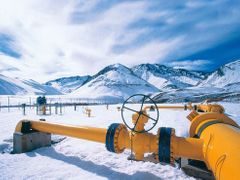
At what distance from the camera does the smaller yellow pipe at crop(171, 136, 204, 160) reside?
3406 mm

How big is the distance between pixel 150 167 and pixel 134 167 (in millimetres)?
325

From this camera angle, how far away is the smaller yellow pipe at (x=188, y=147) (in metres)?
3.41

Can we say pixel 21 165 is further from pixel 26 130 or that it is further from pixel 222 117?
pixel 222 117

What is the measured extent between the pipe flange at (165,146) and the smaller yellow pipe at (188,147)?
6 cm

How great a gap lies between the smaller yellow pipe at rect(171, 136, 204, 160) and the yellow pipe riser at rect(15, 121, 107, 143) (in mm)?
1468

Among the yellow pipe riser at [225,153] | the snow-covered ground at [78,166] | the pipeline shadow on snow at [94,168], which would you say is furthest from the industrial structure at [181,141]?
the snow-covered ground at [78,166]

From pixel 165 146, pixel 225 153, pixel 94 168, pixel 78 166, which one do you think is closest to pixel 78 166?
pixel 78 166

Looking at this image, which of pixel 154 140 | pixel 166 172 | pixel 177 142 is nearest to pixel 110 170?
pixel 166 172

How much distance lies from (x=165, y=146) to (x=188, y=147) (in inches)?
13.5

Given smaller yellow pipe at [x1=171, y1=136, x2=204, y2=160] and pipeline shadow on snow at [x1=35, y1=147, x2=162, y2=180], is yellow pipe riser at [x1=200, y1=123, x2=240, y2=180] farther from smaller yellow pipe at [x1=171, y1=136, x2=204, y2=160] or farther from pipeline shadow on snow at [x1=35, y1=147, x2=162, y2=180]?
pipeline shadow on snow at [x1=35, y1=147, x2=162, y2=180]

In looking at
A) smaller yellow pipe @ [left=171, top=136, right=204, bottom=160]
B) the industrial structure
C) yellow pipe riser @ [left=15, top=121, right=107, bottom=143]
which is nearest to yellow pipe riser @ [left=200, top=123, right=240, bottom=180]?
the industrial structure

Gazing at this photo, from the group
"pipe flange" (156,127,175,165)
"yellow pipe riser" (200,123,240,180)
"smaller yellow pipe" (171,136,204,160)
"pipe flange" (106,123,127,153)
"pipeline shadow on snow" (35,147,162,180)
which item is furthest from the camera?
"pipeline shadow on snow" (35,147,162,180)

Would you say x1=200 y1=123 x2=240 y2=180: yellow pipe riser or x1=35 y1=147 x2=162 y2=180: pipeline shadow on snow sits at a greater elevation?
x1=200 y1=123 x2=240 y2=180: yellow pipe riser

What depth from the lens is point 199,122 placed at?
438 centimetres
